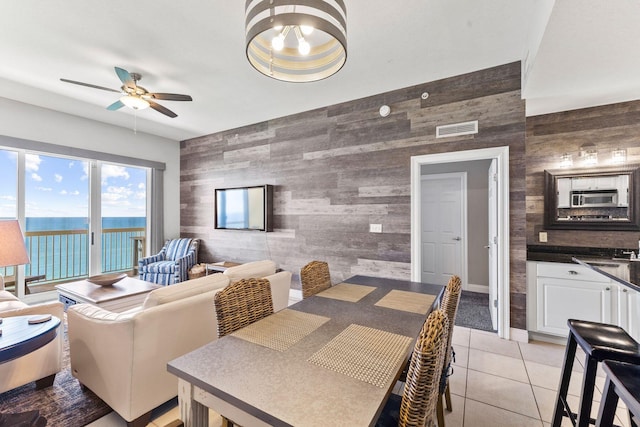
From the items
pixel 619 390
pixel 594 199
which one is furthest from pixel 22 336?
pixel 594 199

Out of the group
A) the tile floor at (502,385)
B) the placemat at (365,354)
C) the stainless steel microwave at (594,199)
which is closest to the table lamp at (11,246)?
the tile floor at (502,385)

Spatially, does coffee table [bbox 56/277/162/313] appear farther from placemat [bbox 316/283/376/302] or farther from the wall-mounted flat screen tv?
placemat [bbox 316/283/376/302]

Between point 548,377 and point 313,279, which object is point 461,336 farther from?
point 313,279

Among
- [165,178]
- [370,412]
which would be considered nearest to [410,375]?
[370,412]

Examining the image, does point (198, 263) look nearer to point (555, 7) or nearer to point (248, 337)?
point (248, 337)

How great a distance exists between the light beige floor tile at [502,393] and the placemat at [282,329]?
1483 mm

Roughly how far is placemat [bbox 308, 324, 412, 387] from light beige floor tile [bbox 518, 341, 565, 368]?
217 cm

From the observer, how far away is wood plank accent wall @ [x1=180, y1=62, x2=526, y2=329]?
294cm

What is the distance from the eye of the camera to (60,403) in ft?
6.41

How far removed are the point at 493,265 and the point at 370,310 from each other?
2.26 m

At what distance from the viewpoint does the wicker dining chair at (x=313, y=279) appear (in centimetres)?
214

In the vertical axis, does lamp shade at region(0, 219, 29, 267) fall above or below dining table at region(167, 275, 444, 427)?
above

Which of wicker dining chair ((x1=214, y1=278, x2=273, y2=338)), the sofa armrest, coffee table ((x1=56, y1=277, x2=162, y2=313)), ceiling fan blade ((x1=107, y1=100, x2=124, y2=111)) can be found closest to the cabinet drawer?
the sofa armrest

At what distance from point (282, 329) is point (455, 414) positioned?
4.66ft
